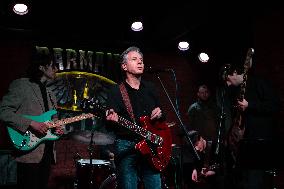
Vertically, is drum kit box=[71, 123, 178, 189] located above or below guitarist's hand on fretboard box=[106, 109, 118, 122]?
below

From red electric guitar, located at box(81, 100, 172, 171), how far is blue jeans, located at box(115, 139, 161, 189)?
9 cm

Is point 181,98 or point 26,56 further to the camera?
point 181,98

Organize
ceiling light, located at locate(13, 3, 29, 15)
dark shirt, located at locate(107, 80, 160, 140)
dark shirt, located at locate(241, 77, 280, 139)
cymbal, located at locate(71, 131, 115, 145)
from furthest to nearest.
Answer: ceiling light, located at locate(13, 3, 29, 15), cymbal, located at locate(71, 131, 115, 145), dark shirt, located at locate(241, 77, 280, 139), dark shirt, located at locate(107, 80, 160, 140)

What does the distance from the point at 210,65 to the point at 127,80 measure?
6760mm

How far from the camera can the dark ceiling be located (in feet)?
24.5

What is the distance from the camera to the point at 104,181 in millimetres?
6129

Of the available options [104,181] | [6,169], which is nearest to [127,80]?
[104,181]

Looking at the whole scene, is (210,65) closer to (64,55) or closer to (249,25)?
(249,25)

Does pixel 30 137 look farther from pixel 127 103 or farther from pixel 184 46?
pixel 184 46

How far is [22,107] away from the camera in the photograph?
425 cm

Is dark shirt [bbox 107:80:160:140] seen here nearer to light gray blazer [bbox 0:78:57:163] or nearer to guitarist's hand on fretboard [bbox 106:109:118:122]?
guitarist's hand on fretboard [bbox 106:109:118:122]

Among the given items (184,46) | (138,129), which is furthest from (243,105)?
(184,46)

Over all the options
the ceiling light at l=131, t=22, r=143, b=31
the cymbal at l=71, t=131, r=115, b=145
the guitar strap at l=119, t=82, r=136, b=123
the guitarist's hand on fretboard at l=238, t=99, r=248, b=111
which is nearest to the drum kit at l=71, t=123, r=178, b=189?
the cymbal at l=71, t=131, r=115, b=145

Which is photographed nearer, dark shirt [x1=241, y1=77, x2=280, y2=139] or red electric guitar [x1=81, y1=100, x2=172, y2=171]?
red electric guitar [x1=81, y1=100, x2=172, y2=171]
